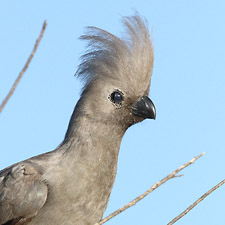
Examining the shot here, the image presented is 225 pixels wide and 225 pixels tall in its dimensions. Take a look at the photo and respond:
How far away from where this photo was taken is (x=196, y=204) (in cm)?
376

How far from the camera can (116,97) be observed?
5.74m

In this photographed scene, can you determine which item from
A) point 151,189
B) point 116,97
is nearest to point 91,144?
point 116,97

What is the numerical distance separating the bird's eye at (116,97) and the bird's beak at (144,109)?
204 millimetres

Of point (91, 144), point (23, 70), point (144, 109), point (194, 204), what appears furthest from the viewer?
point (144, 109)

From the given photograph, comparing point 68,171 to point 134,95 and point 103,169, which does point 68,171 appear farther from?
point 134,95

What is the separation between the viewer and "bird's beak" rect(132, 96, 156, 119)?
19.2 ft

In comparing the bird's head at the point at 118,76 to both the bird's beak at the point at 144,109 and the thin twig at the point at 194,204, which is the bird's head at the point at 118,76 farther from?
the thin twig at the point at 194,204

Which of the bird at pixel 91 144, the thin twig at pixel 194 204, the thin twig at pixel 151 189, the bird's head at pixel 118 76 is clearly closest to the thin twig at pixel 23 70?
the thin twig at pixel 151 189

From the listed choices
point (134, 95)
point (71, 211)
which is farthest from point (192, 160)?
point (134, 95)

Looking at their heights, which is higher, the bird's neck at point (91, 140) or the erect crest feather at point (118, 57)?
the erect crest feather at point (118, 57)

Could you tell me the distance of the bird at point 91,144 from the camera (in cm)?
521

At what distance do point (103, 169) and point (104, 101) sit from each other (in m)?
0.76

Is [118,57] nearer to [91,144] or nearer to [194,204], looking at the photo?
[91,144]

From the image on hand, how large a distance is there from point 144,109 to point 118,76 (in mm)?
493
